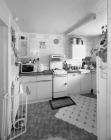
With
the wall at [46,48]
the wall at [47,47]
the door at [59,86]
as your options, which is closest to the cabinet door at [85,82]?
the door at [59,86]

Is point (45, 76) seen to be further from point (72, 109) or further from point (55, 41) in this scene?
point (55, 41)

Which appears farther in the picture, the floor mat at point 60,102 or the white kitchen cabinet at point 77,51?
the white kitchen cabinet at point 77,51

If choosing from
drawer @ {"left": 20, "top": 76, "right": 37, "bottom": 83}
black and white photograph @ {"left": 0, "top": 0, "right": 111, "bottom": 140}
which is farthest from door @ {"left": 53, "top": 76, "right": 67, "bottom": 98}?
drawer @ {"left": 20, "top": 76, "right": 37, "bottom": 83}

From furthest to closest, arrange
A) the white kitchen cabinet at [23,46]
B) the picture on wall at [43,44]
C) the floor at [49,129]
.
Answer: the picture on wall at [43,44] < the white kitchen cabinet at [23,46] < the floor at [49,129]

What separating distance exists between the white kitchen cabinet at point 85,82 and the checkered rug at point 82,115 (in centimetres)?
75

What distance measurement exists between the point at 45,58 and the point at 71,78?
1.27 m

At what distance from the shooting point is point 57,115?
215cm

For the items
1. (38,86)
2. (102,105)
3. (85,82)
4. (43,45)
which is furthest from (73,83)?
(102,105)

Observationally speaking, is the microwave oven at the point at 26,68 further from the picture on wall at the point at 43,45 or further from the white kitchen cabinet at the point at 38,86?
the picture on wall at the point at 43,45

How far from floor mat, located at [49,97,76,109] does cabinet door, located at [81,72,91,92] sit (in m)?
0.85

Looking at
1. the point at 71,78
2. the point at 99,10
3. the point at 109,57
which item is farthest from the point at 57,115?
the point at 99,10

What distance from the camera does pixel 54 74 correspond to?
2.94 metres

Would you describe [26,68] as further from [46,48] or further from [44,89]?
[46,48]

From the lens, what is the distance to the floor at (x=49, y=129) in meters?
1.52
